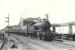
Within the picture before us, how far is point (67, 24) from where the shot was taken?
146ft

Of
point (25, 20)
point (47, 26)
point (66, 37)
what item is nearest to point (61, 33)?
point (66, 37)

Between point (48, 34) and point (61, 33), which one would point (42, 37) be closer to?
point (48, 34)

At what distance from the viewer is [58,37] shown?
3459 centimetres

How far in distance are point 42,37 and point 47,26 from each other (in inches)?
90.1

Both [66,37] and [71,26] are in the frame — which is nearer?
[66,37]

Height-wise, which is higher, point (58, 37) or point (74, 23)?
point (74, 23)

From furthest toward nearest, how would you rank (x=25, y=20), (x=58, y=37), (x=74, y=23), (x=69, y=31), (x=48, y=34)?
1. (x=25, y=20)
2. (x=74, y=23)
3. (x=69, y=31)
4. (x=58, y=37)
5. (x=48, y=34)

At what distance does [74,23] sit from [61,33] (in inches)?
374

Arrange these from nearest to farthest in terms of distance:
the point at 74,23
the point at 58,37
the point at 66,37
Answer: the point at 66,37
the point at 58,37
the point at 74,23

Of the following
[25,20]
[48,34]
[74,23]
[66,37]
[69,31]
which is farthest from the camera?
[25,20]

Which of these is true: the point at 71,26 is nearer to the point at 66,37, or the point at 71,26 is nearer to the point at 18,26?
the point at 66,37

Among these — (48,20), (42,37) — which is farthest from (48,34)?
(48,20)

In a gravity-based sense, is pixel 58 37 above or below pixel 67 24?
below

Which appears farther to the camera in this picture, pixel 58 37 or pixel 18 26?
pixel 18 26
